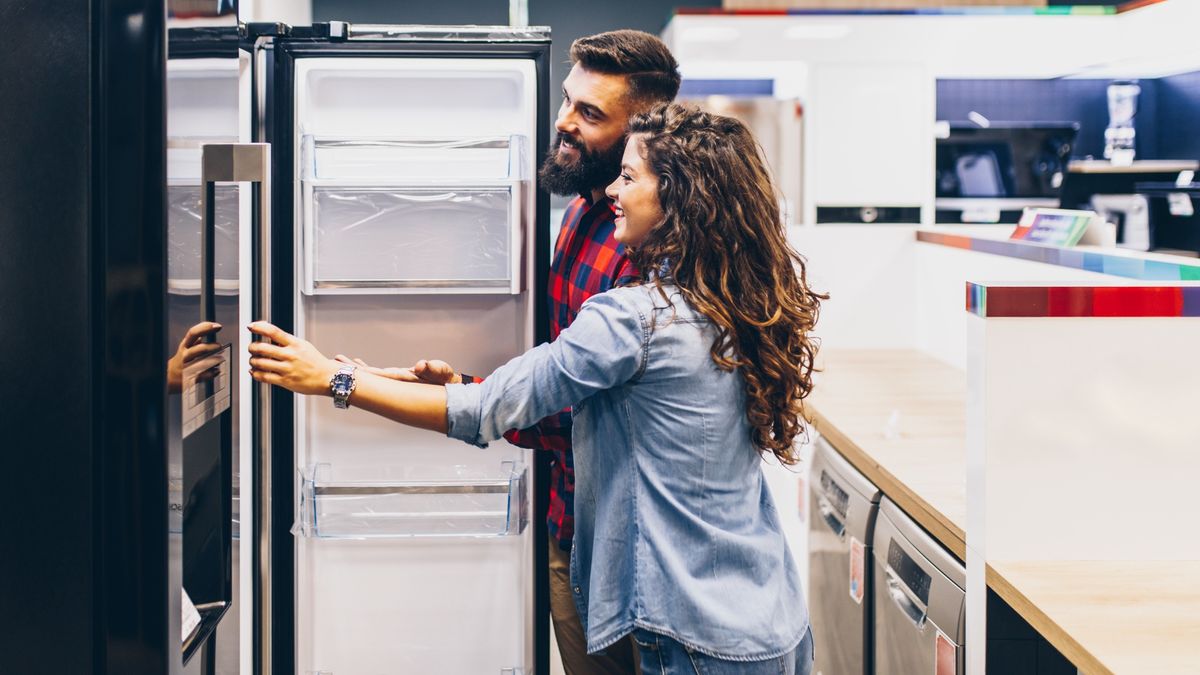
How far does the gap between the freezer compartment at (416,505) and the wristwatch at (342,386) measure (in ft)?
2.56

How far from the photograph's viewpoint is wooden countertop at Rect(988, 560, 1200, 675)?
1371mm

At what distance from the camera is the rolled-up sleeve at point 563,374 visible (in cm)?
157

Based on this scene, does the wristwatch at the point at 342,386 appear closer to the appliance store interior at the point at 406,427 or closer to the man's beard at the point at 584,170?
the appliance store interior at the point at 406,427

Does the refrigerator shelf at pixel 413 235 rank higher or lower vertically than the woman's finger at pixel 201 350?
higher

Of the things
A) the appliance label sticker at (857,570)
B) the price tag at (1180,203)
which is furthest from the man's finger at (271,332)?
the price tag at (1180,203)

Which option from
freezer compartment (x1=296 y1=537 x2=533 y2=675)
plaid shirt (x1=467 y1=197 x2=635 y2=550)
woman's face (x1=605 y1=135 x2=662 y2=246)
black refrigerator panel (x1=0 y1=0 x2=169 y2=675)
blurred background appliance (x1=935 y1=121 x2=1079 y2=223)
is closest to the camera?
black refrigerator panel (x1=0 y1=0 x2=169 y2=675)

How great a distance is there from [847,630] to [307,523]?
1305 millimetres

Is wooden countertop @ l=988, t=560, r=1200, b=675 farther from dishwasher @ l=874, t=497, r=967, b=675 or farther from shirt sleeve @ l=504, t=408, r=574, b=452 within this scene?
shirt sleeve @ l=504, t=408, r=574, b=452

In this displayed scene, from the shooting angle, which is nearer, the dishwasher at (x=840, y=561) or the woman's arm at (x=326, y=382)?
the woman's arm at (x=326, y=382)

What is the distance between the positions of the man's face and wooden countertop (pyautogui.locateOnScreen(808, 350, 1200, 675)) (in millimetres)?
843

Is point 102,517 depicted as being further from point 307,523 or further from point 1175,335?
point 1175,335

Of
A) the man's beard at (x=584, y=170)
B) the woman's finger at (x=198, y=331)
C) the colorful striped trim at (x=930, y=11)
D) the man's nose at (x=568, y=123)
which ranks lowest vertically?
the woman's finger at (x=198, y=331)

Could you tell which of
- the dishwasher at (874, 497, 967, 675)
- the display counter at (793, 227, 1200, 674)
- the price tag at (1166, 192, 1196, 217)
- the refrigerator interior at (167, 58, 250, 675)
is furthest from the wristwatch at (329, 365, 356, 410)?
the price tag at (1166, 192, 1196, 217)

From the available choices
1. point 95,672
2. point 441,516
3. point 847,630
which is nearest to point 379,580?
point 441,516
